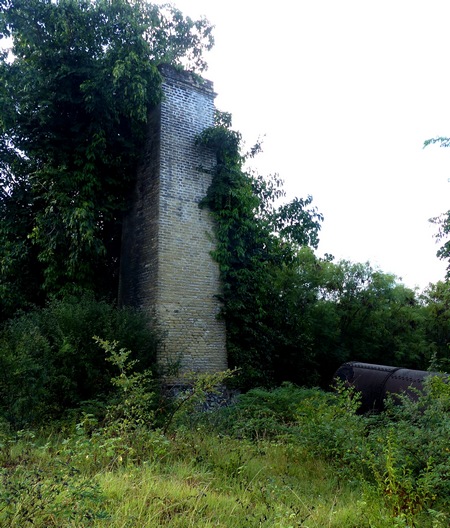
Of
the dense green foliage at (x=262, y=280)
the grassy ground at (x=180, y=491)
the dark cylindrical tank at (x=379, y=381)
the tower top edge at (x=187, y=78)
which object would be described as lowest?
the grassy ground at (x=180, y=491)

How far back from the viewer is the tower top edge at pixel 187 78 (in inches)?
510

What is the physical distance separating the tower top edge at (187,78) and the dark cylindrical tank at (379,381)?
8708 millimetres

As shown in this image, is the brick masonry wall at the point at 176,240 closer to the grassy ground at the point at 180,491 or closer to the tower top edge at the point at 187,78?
the tower top edge at the point at 187,78

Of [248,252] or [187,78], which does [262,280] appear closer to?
[248,252]

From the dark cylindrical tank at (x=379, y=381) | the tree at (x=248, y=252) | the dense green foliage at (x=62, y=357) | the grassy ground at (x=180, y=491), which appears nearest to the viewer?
the grassy ground at (x=180, y=491)

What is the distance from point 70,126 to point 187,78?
11.5ft

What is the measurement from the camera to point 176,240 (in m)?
12.3

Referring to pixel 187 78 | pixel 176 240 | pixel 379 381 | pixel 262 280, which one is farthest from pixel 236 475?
pixel 187 78

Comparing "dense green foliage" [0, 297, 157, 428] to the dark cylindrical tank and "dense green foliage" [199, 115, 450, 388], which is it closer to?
"dense green foliage" [199, 115, 450, 388]

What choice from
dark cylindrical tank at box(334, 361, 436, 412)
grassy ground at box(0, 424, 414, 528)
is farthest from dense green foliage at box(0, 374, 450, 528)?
dark cylindrical tank at box(334, 361, 436, 412)

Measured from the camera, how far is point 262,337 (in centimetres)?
1339

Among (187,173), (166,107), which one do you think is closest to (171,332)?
(187,173)

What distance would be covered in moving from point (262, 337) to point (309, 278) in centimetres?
908

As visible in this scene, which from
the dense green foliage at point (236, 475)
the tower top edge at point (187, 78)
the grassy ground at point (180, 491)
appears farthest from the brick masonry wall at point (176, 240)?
the grassy ground at point (180, 491)
